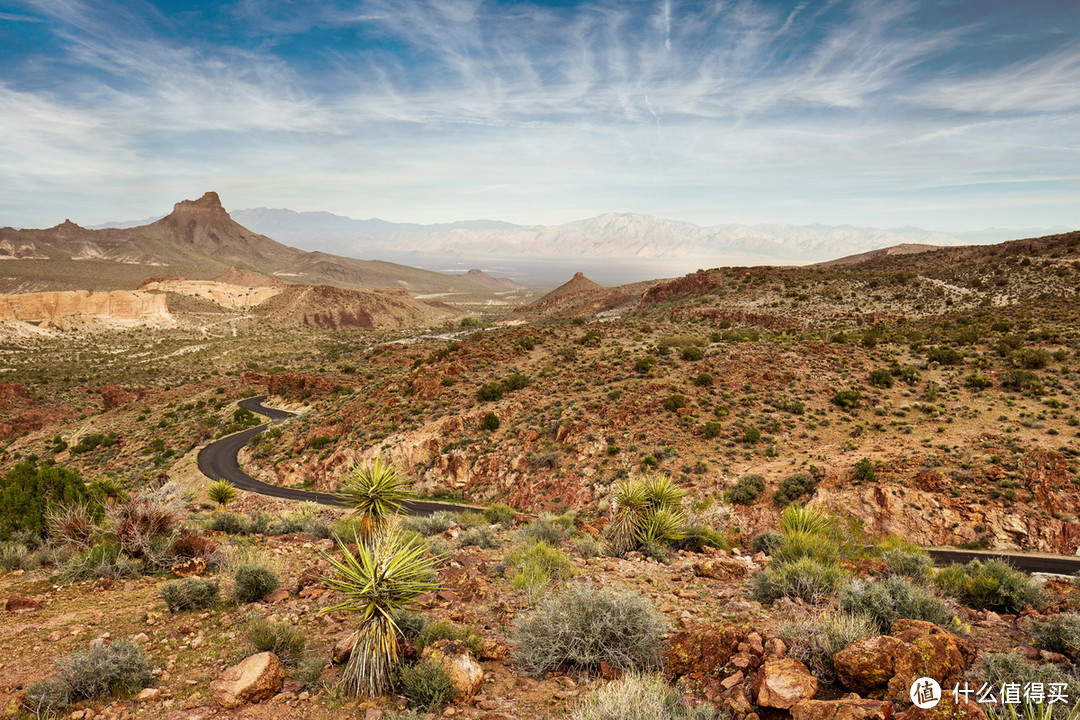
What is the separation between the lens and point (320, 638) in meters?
7.13

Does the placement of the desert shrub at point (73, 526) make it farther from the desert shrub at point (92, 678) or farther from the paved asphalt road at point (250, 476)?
the paved asphalt road at point (250, 476)

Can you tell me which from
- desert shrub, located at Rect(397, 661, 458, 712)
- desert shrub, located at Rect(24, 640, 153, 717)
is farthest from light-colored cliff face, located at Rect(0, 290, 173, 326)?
desert shrub, located at Rect(397, 661, 458, 712)

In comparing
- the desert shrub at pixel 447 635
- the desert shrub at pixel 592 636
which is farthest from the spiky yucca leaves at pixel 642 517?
the desert shrub at pixel 447 635

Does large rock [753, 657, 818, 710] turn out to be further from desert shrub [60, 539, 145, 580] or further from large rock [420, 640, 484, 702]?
desert shrub [60, 539, 145, 580]

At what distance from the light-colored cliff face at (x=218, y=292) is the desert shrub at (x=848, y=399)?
13138cm

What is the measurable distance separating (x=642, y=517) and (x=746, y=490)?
29.8 feet

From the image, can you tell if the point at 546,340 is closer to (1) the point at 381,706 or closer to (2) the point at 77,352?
(1) the point at 381,706

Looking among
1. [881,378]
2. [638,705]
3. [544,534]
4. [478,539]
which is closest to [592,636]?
[638,705]

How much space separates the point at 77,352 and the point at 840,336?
10083cm

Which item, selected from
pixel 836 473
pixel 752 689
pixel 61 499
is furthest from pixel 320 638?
pixel 836 473

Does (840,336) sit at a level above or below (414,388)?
above

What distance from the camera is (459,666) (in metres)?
5.78

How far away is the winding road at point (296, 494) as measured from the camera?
46.6 feet

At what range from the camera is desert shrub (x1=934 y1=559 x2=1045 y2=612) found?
761cm
